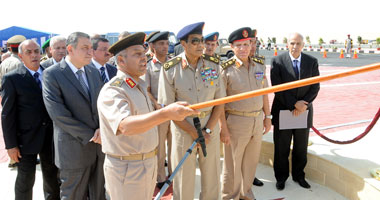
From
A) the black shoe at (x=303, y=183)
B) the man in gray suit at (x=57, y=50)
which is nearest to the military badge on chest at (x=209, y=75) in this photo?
the black shoe at (x=303, y=183)

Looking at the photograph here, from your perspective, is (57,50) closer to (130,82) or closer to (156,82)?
(156,82)

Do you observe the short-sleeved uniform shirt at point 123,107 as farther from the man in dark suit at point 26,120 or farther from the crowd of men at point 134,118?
the man in dark suit at point 26,120

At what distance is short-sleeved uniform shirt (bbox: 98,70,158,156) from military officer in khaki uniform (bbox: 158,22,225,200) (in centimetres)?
77

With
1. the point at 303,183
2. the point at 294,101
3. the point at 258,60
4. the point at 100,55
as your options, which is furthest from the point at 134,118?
the point at 303,183

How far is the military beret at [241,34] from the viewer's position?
3.33 meters

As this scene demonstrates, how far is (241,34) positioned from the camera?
3338 millimetres

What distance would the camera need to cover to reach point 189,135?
3008 mm

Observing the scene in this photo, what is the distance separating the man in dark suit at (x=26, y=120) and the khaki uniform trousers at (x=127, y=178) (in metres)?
1.27

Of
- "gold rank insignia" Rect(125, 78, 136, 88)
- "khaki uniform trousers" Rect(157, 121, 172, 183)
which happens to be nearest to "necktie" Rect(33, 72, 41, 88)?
"gold rank insignia" Rect(125, 78, 136, 88)

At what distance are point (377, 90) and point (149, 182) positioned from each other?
9674 millimetres

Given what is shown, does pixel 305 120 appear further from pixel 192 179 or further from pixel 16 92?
pixel 16 92

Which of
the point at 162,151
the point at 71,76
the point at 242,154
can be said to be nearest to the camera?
the point at 71,76

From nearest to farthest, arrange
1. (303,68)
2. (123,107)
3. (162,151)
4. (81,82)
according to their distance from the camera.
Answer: (123,107) < (81,82) < (303,68) < (162,151)

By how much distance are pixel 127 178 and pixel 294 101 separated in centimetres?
239
